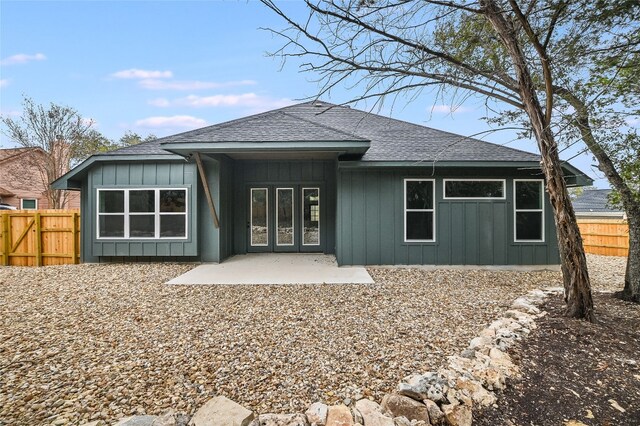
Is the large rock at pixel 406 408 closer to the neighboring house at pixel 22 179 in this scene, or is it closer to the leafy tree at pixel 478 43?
the leafy tree at pixel 478 43

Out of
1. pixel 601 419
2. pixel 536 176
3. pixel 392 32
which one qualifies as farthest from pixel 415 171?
pixel 601 419

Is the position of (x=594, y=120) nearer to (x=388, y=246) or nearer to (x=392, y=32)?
(x=392, y=32)

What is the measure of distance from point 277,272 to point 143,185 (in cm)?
408

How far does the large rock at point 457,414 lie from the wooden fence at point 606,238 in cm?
1136

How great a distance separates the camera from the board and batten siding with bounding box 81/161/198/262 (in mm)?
7160

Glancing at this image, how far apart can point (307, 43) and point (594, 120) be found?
3.89 meters

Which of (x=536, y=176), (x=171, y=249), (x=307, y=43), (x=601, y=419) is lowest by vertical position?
(x=601, y=419)

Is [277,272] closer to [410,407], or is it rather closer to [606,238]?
[410,407]

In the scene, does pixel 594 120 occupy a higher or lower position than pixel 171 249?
higher

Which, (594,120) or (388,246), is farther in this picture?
(388,246)

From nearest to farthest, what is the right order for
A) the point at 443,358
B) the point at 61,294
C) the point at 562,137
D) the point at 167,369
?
the point at 167,369, the point at 443,358, the point at 562,137, the point at 61,294

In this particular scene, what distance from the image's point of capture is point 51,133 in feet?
44.0

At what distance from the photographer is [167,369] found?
2.46 metres

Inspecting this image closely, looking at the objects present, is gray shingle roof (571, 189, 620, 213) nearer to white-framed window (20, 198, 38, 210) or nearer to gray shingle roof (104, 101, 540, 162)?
gray shingle roof (104, 101, 540, 162)
